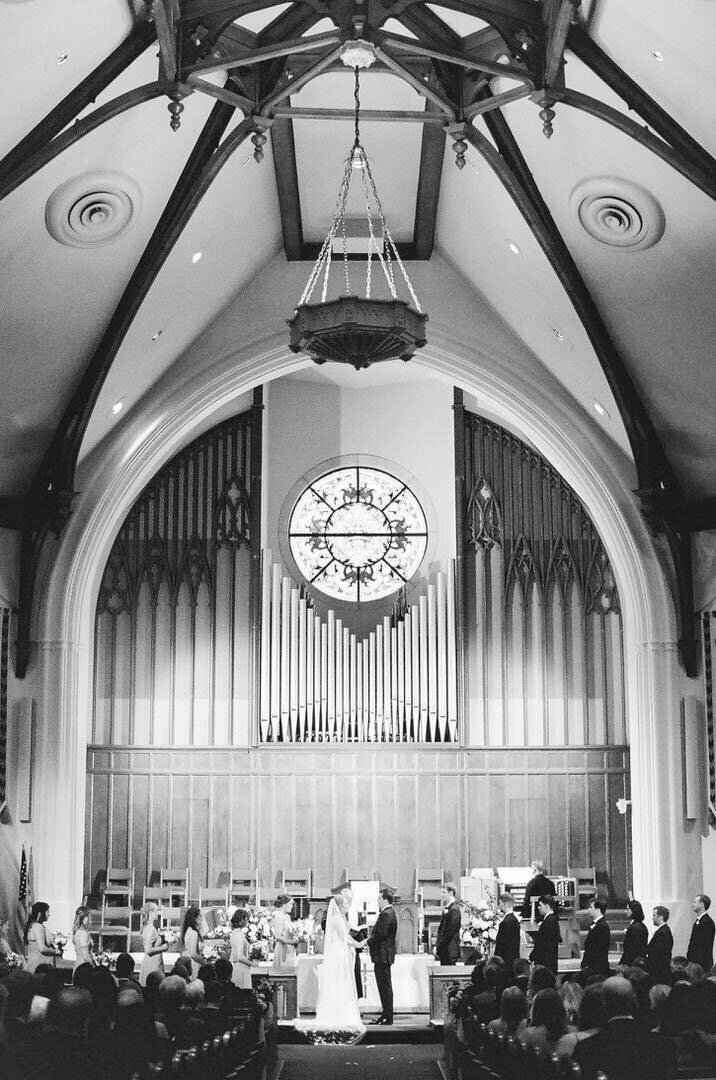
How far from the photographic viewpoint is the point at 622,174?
1204 centimetres

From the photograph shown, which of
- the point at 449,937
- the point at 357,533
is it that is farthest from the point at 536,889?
the point at 357,533

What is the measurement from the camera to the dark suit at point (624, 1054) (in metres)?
5.54

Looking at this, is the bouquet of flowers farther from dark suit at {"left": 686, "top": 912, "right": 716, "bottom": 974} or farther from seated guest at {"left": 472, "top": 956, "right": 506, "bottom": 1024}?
seated guest at {"left": 472, "top": 956, "right": 506, "bottom": 1024}

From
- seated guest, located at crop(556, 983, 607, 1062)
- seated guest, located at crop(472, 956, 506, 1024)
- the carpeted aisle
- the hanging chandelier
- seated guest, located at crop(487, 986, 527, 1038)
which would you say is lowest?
the carpeted aisle

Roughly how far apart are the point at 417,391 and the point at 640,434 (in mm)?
5321

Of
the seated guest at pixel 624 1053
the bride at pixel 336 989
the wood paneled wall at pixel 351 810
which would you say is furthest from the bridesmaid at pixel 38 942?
the seated guest at pixel 624 1053

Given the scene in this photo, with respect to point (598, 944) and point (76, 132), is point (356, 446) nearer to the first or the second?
point (76, 132)

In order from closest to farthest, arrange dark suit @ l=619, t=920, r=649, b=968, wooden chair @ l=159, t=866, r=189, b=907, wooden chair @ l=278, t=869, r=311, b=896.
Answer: dark suit @ l=619, t=920, r=649, b=968, wooden chair @ l=159, t=866, r=189, b=907, wooden chair @ l=278, t=869, r=311, b=896

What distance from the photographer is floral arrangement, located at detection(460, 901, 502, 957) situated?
14.2m

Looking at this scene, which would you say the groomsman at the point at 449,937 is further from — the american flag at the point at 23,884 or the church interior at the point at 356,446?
the american flag at the point at 23,884

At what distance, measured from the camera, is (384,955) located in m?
13.5

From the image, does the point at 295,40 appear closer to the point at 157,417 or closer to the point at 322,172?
the point at 322,172

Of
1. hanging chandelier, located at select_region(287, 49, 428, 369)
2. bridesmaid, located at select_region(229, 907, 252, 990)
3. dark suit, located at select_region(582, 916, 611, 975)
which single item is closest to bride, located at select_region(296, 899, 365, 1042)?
bridesmaid, located at select_region(229, 907, 252, 990)

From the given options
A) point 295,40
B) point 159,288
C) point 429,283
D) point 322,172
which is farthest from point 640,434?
point 295,40
